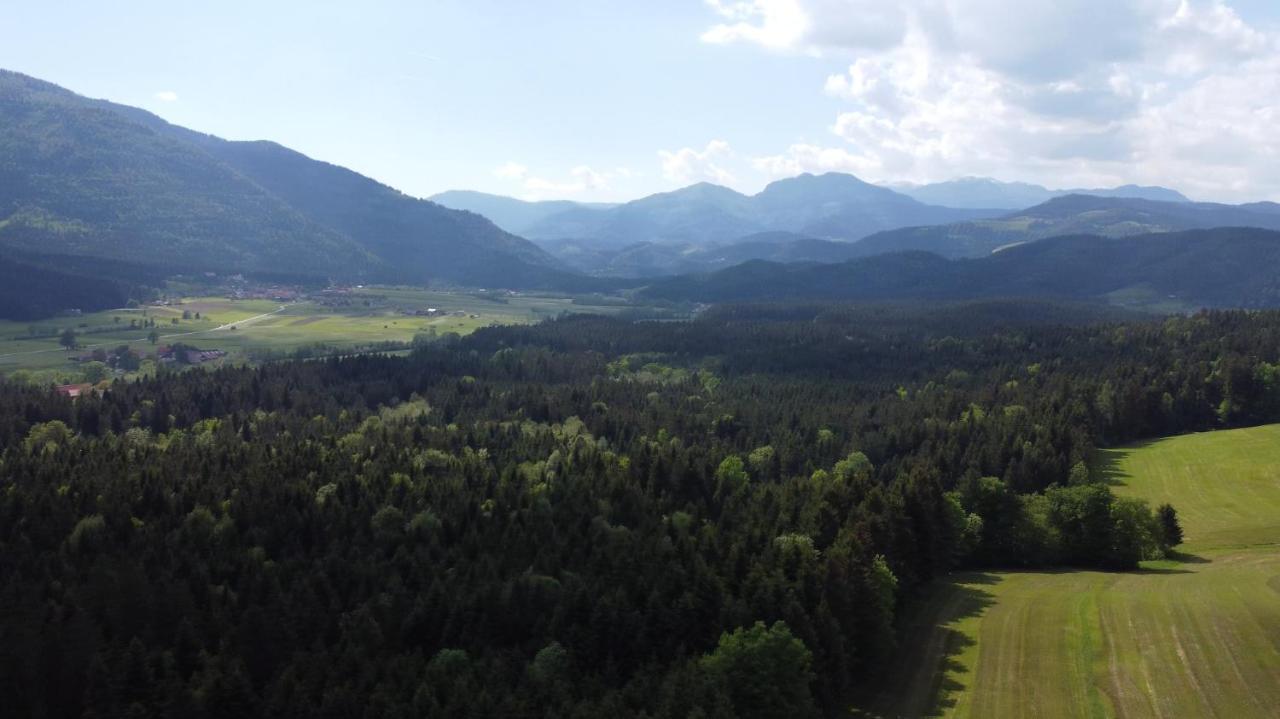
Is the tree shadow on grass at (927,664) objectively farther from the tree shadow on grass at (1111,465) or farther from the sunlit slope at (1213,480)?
the tree shadow on grass at (1111,465)

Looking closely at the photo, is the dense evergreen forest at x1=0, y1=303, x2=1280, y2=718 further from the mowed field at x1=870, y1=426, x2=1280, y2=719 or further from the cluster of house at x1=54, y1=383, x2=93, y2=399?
the cluster of house at x1=54, y1=383, x2=93, y2=399

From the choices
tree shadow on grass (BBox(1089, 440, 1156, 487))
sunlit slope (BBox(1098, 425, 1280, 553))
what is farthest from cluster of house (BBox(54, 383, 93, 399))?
sunlit slope (BBox(1098, 425, 1280, 553))

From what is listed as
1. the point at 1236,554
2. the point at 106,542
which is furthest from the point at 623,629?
the point at 1236,554

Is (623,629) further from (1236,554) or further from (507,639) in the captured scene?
(1236,554)

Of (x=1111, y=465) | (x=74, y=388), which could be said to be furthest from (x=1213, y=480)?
(x=74, y=388)

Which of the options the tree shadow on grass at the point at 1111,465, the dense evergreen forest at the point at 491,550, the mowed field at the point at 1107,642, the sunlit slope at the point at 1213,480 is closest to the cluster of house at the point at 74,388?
the dense evergreen forest at the point at 491,550

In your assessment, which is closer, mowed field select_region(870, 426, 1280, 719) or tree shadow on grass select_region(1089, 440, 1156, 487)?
mowed field select_region(870, 426, 1280, 719)
